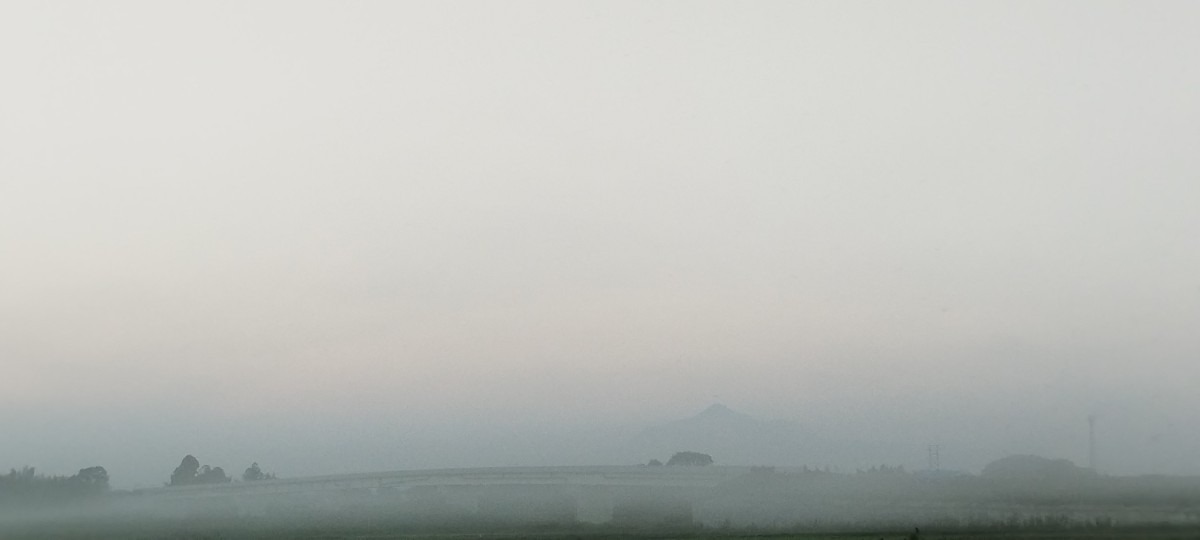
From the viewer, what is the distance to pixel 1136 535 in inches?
1234

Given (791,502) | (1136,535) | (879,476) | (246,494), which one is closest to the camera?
(1136,535)

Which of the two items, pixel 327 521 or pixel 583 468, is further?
pixel 583 468

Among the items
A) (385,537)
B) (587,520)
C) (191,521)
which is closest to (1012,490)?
(587,520)

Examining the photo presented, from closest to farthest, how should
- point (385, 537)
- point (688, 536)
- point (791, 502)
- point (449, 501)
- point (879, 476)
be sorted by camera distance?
1. point (688, 536)
2. point (385, 537)
3. point (791, 502)
4. point (879, 476)
5. point (449, 501)

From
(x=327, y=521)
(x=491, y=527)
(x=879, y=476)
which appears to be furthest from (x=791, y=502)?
(x=327, y=521)

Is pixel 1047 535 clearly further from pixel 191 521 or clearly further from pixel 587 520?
pixel 191 521

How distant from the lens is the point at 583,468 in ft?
230

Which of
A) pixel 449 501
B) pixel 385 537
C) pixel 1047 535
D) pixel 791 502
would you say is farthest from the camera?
pixel 449 501

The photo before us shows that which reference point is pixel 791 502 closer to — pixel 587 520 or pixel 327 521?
pixel 587 520

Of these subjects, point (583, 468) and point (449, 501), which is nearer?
point (449, 501)

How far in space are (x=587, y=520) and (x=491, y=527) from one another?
440cm

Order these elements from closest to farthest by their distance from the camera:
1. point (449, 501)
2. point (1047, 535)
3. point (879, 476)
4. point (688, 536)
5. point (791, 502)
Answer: point (1047, 535) < point (688, 536) < point (791, 502) < point (879, 476) < point (449, 501)

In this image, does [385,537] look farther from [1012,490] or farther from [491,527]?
[1012,490]

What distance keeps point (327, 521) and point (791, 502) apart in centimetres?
2227
